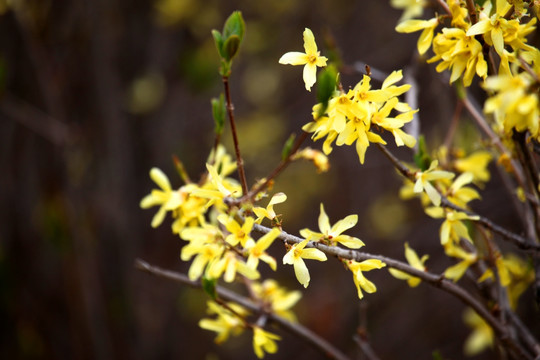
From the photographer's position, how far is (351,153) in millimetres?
3174

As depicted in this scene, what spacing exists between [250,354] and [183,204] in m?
2.52

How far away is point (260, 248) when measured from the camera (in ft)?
2.25

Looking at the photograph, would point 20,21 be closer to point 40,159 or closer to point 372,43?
point 40,159

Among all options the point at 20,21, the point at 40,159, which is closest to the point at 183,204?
the point at 20,21

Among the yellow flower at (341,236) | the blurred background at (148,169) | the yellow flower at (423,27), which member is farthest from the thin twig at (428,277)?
the blurred background at (148,169)

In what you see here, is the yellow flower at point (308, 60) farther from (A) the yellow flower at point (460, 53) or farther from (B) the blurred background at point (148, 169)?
(B) the blurred background at point (148, 169)

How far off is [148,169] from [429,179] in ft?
7.08

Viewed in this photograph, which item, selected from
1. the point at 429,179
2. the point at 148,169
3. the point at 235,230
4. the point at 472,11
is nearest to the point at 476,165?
the point at 429,179

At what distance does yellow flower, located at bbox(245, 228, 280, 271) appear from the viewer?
668 millimetres

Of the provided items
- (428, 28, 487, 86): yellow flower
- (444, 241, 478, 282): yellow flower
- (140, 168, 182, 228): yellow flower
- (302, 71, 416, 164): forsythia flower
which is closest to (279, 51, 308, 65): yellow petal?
(302, 71, 416, 164): forsythia flower

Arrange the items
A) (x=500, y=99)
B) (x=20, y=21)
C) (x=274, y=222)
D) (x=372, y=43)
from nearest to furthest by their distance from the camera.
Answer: (x=500, y=99)
(x=274, y=222)
(x=20, y=21)
(x=372, y=43)

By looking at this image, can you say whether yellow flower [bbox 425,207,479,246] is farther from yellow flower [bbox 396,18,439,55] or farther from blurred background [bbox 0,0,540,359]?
blurred background [bbox 0,0,540,359]

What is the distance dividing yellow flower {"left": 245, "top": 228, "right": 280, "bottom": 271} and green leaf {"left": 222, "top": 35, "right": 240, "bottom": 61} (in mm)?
284

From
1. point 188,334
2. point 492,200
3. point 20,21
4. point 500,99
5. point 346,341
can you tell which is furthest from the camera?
point 188,334
